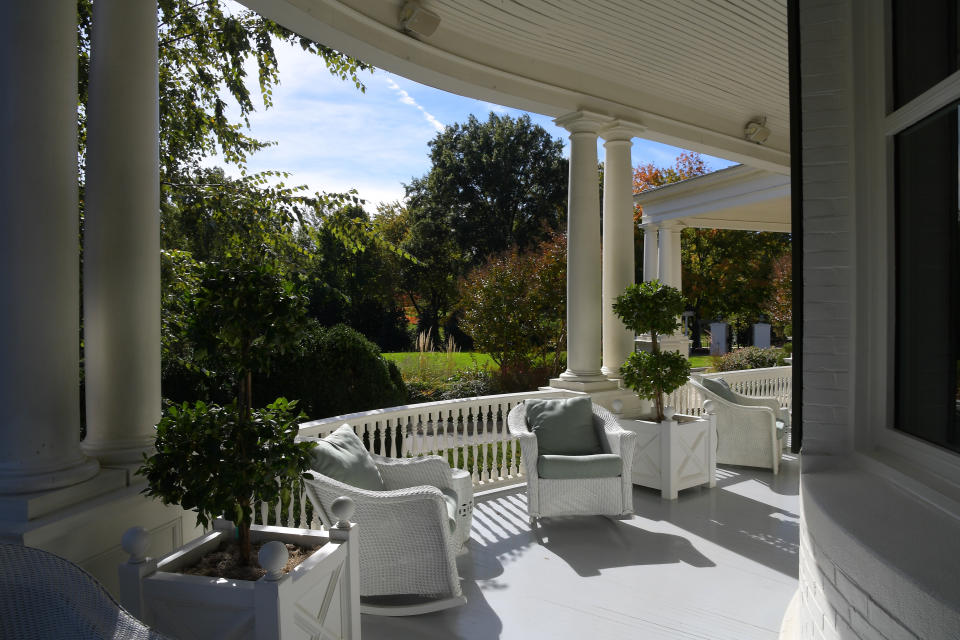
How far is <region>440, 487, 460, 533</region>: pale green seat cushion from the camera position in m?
3.59

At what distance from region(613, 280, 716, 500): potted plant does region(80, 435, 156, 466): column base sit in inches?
156

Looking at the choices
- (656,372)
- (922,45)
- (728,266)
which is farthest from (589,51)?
(728,266)

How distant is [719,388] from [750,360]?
789cm

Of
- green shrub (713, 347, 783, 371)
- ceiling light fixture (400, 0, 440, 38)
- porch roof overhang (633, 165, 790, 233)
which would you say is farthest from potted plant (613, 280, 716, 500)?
green shrub (713, 347, 783, 371)

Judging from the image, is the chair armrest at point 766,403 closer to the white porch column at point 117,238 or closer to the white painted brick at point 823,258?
the white painted brick at point 823,258

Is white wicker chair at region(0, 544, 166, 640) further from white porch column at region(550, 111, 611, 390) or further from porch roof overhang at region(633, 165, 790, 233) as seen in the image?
porch roof overhang at region(633, 165, 790, 233)

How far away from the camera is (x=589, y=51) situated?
525 cm

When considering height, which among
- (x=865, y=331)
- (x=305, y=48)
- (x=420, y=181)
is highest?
(x=420, y=181)

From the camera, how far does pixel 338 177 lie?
28.1m

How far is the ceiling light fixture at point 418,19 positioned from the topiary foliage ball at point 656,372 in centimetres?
319

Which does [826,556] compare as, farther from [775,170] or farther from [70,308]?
[775,170]

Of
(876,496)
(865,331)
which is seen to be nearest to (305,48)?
(865,331)

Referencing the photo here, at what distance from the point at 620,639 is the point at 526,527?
1.73 metres

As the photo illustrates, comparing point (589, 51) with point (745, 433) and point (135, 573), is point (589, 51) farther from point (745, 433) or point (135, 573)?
point (135, 573)
